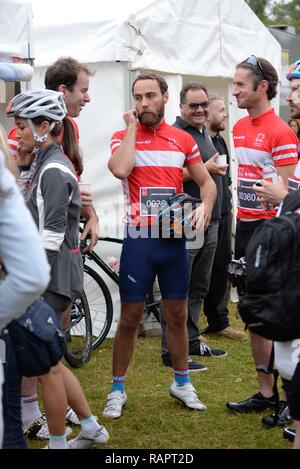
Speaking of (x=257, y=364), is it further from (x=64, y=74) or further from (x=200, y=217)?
(x=64, y=74)

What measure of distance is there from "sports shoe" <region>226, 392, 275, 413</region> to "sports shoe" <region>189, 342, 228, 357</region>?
4.72 feet

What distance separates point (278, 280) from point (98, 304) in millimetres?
4094

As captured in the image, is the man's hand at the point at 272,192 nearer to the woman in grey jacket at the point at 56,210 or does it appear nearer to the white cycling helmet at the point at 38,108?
the woman in grey jacket at the point at 56,210

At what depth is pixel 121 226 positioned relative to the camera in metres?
6.89

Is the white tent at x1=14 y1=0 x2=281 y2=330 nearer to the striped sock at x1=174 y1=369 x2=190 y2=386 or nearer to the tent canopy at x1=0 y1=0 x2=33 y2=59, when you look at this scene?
the tent canopy at x1=0 y1=0 x2=33 y2=59

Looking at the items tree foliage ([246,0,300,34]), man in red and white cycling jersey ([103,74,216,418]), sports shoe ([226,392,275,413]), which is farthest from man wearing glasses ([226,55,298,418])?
tree foliage ([246,0,300,34])

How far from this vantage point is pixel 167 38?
714 centimetres

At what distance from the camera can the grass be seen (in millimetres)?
4488

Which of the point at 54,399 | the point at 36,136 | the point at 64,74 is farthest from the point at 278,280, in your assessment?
the point at 64,74

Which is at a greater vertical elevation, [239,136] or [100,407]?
[239,136]

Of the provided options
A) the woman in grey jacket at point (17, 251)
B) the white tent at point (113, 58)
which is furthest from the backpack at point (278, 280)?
the white tent at point (113, 58)
